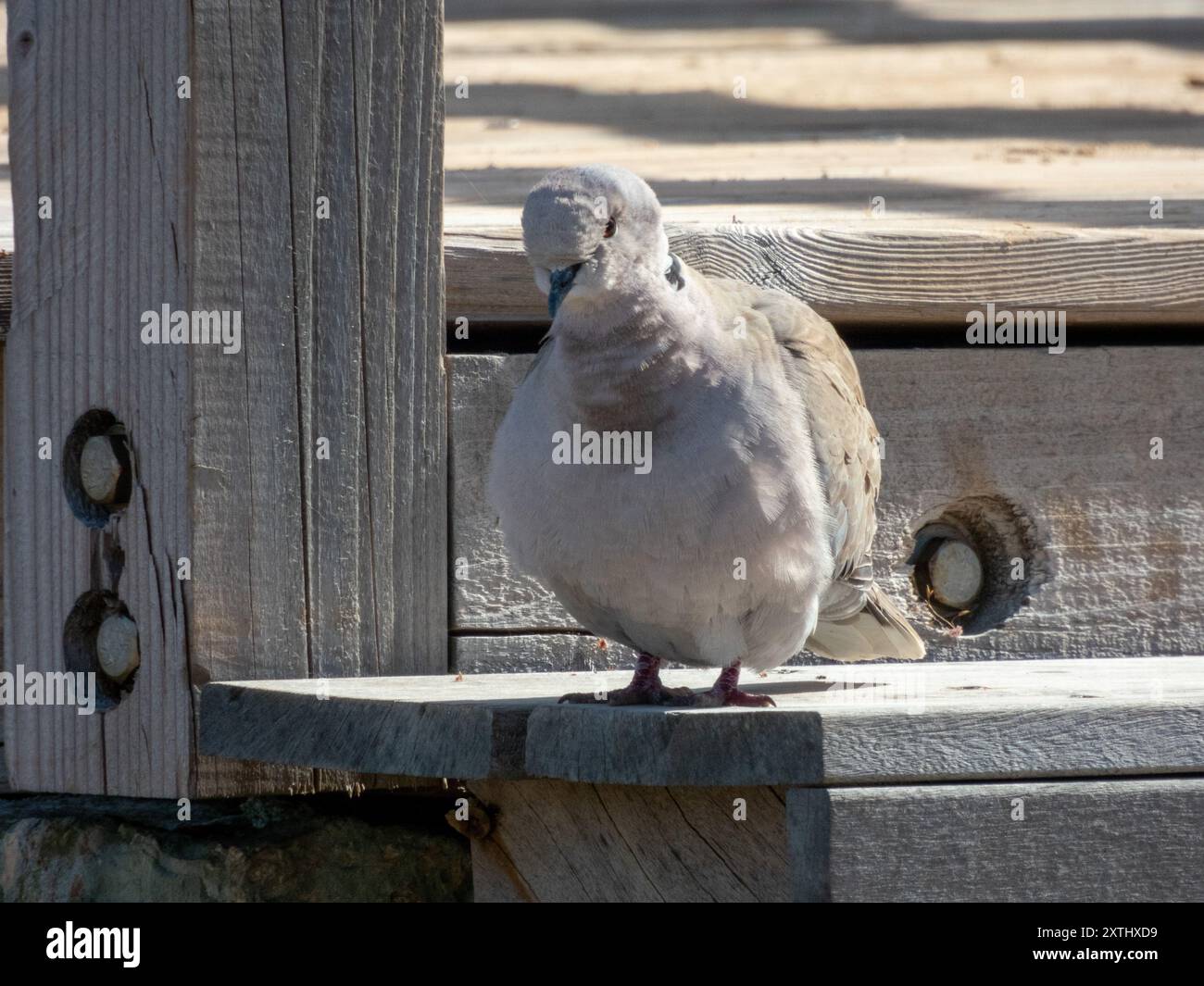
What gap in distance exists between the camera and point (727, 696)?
301 centimetres

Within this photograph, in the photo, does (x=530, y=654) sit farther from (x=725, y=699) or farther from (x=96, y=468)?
(x=96, y=468)

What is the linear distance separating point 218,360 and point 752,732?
55.6 inches

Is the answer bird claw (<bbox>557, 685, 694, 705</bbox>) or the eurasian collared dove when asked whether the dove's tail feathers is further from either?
bird claw (<bbox>557, 685, 694, 705</bbox>)

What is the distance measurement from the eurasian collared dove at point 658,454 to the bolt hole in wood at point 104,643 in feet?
2.67

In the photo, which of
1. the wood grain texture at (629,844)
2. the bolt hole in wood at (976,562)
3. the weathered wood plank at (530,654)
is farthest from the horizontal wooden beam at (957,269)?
the wood grain texture at (629,844)

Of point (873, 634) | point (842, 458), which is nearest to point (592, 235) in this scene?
point (842, 458)

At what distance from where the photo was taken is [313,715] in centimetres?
297

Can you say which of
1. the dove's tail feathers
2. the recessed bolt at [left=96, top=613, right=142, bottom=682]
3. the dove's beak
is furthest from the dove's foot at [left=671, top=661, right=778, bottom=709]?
the recessed bolt at [left=96, top=613, right=142, bottom=682]

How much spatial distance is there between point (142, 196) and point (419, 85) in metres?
0.60

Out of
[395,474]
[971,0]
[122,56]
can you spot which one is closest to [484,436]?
[395,474]

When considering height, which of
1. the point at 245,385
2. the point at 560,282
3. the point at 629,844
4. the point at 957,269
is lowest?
the point at 629,844
